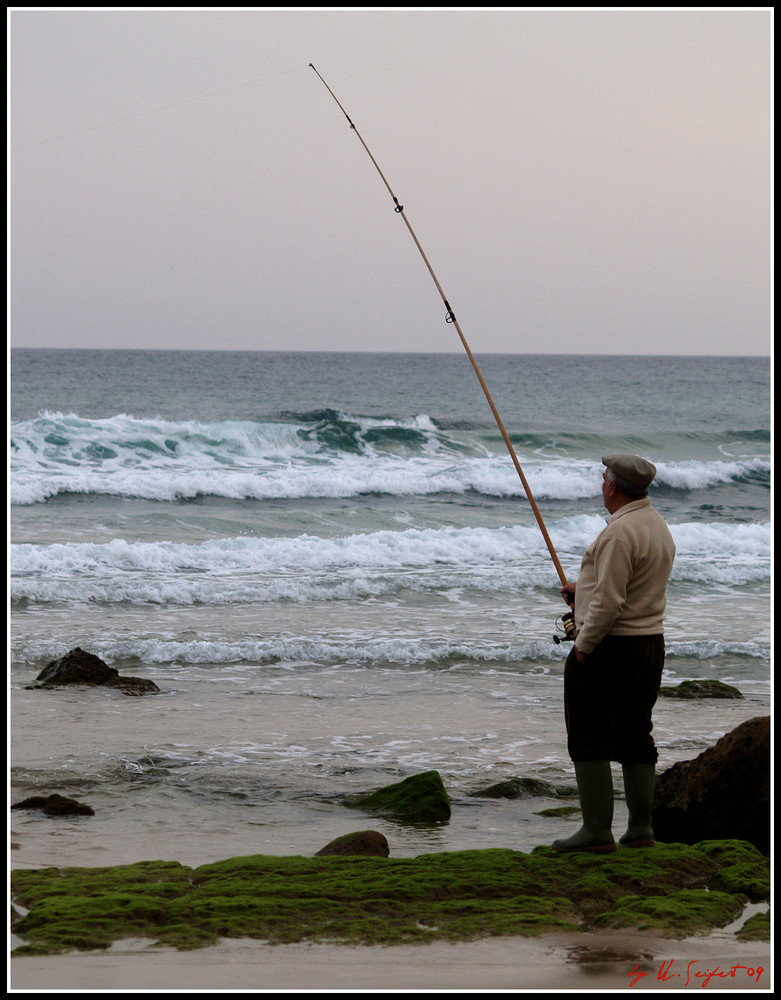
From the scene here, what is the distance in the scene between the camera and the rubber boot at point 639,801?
3697mm

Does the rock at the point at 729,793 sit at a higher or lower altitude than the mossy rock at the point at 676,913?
higher

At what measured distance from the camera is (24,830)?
410cm

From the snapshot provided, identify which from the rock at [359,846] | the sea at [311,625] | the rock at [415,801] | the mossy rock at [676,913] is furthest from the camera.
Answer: the sea at [311,625]

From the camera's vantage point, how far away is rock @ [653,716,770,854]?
3943 mm

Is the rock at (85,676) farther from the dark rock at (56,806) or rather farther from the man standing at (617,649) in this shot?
the man standing at (617,649)

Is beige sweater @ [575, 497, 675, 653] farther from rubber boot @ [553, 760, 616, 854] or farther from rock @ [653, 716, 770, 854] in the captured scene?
rock @ [653, 716, 770, 854]

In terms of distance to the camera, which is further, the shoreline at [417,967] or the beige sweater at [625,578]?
the beige sweater at [625,578]

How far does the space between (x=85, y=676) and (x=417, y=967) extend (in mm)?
4397

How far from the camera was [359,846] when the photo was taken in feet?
12.4

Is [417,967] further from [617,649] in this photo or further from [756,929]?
[617,649]

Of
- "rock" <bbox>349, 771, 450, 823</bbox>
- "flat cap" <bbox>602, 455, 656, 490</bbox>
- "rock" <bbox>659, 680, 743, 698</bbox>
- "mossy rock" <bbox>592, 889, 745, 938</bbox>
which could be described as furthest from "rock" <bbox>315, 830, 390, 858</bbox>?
"rock" <bbox>659, 680, 743, 698</bbox>

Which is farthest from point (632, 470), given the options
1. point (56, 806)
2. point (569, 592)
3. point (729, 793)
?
point (56, 806)

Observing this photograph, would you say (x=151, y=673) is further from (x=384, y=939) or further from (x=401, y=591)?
(x=384, y=939)

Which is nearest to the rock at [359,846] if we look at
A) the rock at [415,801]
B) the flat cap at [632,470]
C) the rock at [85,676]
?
the rock at [415,801]
